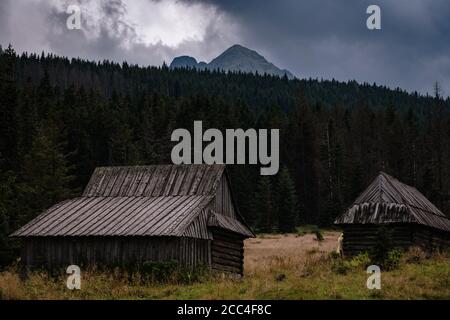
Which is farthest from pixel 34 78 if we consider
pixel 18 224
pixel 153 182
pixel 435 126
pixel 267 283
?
pixel 267 283

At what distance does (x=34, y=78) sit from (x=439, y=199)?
A: 5790 inches

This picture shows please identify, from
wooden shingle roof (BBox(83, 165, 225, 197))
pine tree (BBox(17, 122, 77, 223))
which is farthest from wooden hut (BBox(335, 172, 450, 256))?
pine tree (BBox(17, 122, 77, 223))

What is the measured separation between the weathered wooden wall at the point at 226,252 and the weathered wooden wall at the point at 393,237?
7.16 m

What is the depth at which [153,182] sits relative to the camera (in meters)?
35.9

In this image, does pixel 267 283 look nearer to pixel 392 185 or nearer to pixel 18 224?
pixel 392 185

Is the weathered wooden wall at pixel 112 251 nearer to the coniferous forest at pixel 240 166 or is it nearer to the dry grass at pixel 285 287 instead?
the dry grass at pixel 285 287

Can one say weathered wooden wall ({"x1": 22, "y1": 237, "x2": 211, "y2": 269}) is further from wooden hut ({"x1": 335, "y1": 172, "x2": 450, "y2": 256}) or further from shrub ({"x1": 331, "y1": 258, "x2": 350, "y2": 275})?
wooden hut ({"x1": 335, "y1": 172, "x2": 450, "y2": 256})

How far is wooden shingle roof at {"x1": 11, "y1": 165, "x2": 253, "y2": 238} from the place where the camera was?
1202 inches

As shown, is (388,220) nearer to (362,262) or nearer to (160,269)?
(362,262)

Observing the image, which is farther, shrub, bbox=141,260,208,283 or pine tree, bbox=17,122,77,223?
pine tree, bbox=17,122,77,223

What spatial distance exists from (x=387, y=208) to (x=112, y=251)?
16148 millimetres

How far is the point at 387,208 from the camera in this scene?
37.9 metres

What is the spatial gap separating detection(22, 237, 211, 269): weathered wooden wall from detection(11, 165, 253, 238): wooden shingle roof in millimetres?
604

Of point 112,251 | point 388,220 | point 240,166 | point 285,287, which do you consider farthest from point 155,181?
point 240,166
